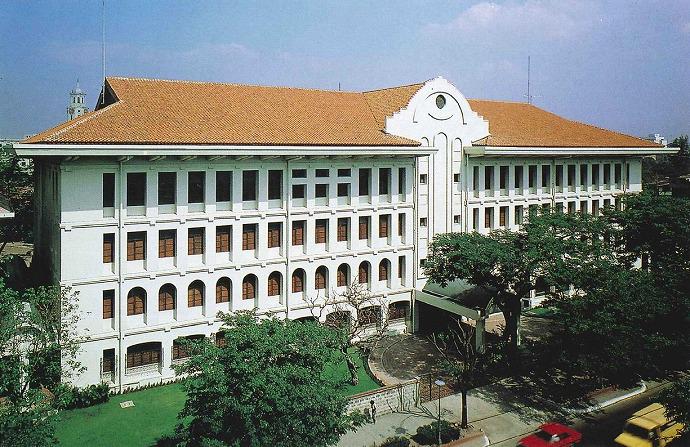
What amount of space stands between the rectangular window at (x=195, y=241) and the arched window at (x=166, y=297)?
2.06m

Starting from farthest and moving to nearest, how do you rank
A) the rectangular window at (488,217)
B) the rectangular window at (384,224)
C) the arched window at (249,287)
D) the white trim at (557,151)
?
1. the rectangular window at (488,217)
2. the white trim at (557,151)
3. the rectangular window at (384,224)
4. the arched window at (249,287)

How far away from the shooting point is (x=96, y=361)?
92.3 feet

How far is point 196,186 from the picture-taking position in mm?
30750

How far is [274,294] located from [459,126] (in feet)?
56.5

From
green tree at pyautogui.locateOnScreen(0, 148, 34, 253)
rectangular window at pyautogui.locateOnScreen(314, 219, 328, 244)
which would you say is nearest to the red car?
rectangular window at pyautogui.locateOnScreen(314, 219, 328, 244)

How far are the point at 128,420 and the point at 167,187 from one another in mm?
11321

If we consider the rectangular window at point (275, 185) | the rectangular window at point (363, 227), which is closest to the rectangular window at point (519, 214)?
the rectangular window at point (363, 227)

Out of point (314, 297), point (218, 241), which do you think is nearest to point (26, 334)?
point (218, 241)

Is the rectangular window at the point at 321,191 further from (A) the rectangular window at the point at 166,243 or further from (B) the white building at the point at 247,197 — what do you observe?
(A) the rectangular window at the point at 166,243

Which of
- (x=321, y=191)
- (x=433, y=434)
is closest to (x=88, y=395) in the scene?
(x=433, y=434)

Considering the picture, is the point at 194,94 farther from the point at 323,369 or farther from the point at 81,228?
the point at 323,369

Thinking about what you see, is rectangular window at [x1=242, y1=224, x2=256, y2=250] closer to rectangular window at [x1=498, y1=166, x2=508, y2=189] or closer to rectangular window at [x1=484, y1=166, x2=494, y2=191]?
rectangular window at [x1=484, y1=166, x2=494, y2=191]

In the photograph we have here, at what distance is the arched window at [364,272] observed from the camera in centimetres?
3656

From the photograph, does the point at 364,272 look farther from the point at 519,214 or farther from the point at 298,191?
the point at 519,214
